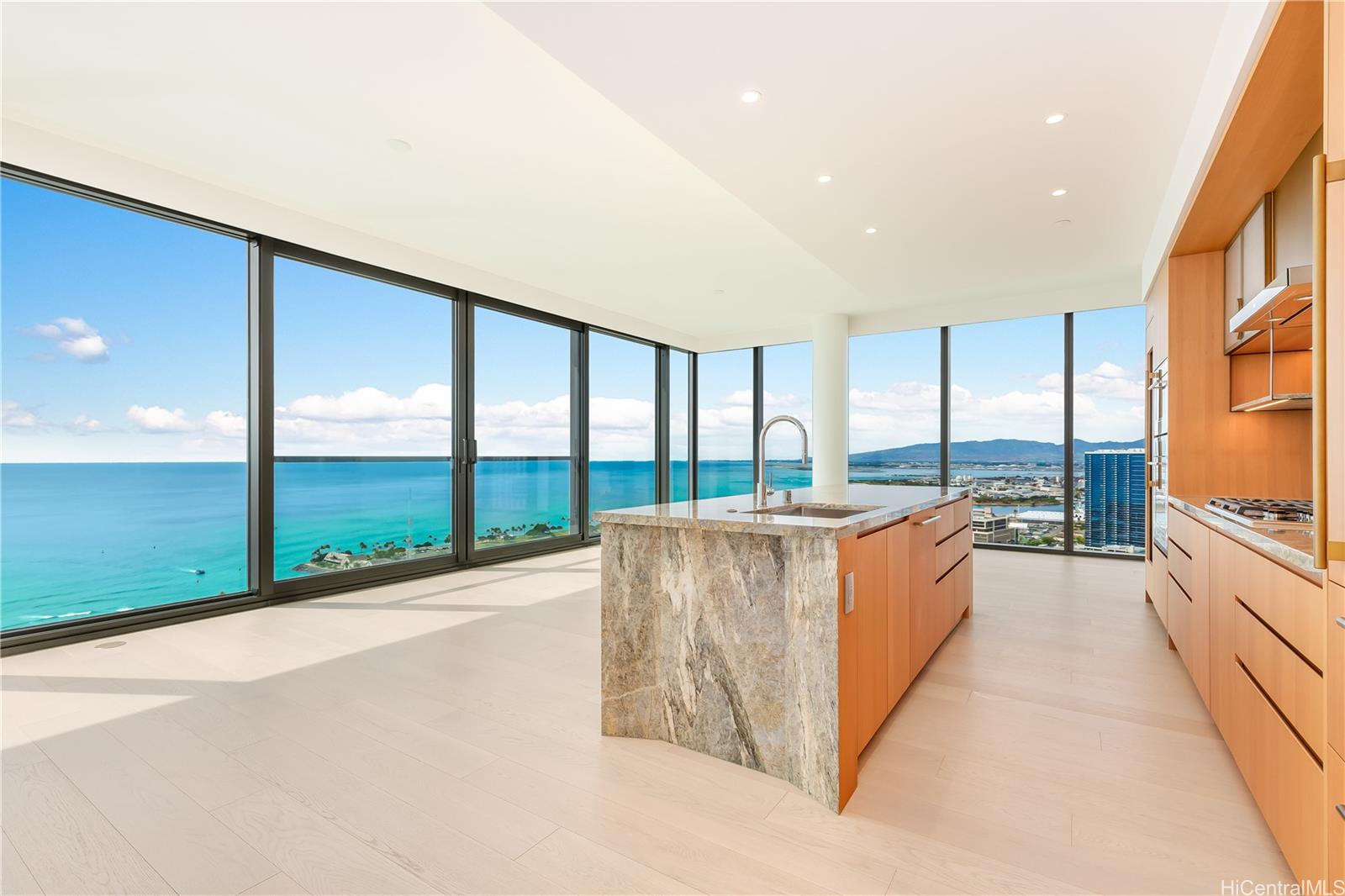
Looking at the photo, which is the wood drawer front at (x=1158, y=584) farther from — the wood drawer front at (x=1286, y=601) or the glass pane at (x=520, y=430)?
the glass pane at (x=520, y=430)

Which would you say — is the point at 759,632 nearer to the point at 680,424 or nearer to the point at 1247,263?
the point at 1247,263

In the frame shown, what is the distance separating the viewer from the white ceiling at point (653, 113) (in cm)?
228

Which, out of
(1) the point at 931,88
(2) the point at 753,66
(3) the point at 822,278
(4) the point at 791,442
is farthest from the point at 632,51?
(4) the point at 791,442

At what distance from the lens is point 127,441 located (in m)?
3.85

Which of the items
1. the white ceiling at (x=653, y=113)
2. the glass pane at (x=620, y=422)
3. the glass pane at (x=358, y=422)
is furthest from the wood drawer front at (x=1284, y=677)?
the glass pane at (x=620, y=422)

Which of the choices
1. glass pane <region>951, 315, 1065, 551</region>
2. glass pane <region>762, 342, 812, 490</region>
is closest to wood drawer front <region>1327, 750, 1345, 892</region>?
glass pane <region>951, 315, 1065, 551</region>

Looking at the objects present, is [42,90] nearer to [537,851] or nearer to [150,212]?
[150,212]

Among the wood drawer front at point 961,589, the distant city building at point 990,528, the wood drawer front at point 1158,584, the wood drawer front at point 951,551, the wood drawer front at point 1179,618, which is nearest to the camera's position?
the wood drawer front at point 1179,618

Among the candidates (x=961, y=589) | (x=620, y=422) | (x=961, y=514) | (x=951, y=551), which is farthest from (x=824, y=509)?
(x=620, y=422)

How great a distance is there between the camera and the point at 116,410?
3795mm

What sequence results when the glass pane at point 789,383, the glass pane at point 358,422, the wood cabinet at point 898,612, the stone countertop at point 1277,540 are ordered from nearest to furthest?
the stone countertop at point 1277,540, the wood cabinet at point 898,612, the glass pane at point 358,422, the glass pane at point 789,383

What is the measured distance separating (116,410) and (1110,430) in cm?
785

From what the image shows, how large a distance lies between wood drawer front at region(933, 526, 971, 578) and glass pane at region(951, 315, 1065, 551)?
287 centimetres

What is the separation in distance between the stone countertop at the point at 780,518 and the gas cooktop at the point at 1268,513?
3.31 feet
